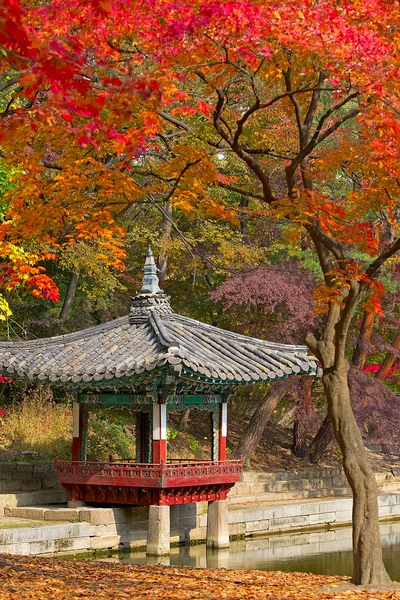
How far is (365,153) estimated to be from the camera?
11.9 m

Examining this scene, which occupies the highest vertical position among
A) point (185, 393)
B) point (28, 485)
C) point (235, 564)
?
point (185, 393)

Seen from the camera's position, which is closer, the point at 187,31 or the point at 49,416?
the point at 187,31

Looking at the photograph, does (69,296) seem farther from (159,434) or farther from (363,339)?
(159,434)

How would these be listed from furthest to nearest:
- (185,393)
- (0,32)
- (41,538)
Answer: (185,393) → (41,538) → (0,32)

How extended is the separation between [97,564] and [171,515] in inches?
265

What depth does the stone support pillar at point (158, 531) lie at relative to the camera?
55.5ft

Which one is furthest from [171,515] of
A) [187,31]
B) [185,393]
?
[187,31]

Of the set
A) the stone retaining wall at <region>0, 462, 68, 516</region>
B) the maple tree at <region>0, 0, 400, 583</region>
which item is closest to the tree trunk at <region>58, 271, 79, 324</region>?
the stone retaining wall at <region>0, 462, 68, 516</region>

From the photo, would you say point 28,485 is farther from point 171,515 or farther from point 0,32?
point 0,32

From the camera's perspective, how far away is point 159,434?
1759cm

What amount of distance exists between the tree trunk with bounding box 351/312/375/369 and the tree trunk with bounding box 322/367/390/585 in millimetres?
14599

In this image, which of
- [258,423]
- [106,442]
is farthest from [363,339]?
[106,442]

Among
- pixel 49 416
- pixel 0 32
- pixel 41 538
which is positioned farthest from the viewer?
pixel 49 416

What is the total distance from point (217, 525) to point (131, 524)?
5.38 ft
